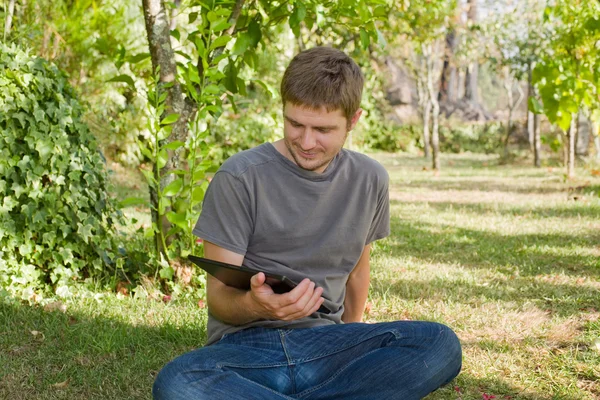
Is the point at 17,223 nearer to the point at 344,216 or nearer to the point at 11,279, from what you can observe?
the point at 11,279

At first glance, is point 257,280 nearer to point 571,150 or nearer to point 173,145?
point 173,145

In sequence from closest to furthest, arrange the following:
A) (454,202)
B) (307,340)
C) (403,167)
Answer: (307,340) < (454,202) < (403,167)

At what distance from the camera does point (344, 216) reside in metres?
2.63

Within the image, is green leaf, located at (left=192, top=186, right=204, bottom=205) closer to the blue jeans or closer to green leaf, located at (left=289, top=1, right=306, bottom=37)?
green leaf, located at (left=289, top=1, right=306, bottom=37)

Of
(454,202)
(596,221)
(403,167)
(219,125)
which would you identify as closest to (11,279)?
(596,221)

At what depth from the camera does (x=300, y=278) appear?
254cm

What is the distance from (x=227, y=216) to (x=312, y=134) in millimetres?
410

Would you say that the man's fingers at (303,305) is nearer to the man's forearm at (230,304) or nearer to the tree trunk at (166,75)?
the man's forearm at (230,304)

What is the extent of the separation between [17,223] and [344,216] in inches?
89.7

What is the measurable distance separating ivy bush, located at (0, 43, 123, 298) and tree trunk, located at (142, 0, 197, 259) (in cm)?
43

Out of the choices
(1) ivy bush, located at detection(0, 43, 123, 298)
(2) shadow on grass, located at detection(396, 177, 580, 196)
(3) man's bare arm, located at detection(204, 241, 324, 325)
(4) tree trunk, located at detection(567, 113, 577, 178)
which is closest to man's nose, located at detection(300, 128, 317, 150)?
(3) man's bare arm, located at detection(204, 241, 324, 325)

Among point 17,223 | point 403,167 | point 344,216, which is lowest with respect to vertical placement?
Answer: point 403,167

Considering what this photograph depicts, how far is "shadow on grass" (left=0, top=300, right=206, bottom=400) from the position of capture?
3.00 meters

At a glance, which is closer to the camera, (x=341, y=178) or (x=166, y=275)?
(x=341, y=178)
